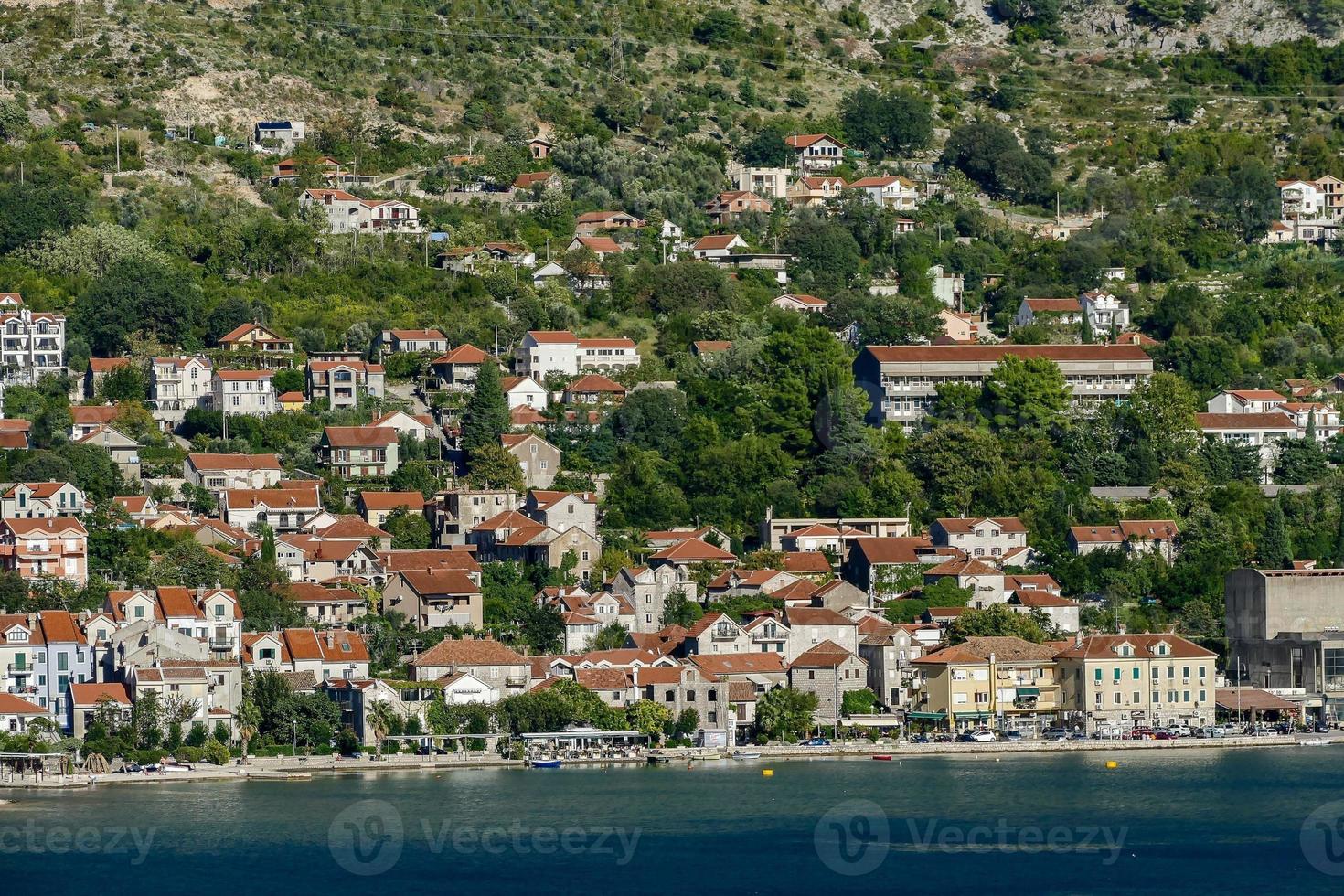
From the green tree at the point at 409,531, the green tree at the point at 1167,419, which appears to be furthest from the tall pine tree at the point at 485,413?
the green tree at the point at 1167,419

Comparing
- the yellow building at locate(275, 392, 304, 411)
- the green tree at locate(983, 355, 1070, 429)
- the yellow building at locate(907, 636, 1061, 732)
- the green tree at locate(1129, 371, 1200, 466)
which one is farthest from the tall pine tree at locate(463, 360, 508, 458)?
the green tree at locate(1129, 371, 1200, 466)

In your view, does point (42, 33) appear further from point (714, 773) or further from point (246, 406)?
point (714, 773)

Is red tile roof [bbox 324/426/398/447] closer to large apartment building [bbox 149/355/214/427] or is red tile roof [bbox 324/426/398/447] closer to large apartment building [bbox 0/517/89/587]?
large apartment building [bbox 149/355/214/427]

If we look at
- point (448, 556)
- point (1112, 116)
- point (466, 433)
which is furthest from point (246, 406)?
point (1112, 116)

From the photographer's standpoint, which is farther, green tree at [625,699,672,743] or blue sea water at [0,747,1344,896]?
green tree at [625,699,672,743]

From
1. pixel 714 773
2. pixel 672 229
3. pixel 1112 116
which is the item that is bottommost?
pixel 714 773

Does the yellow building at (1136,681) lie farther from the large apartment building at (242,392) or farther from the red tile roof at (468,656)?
the large apartment building at (242,392)
